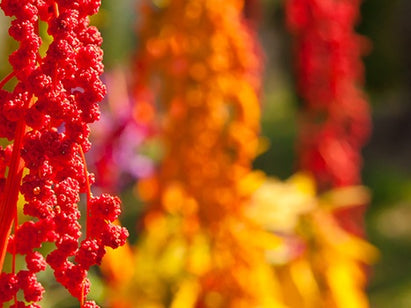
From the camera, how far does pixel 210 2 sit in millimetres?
780

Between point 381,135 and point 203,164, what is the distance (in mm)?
4385

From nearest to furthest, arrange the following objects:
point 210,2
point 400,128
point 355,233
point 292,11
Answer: point 210,2, point 292,11, point 355,233, point 400,128

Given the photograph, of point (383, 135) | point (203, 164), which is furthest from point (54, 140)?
point (383, 135)

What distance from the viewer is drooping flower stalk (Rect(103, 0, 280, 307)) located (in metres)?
0.78

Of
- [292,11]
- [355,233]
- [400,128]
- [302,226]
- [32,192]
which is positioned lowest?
[32,192]

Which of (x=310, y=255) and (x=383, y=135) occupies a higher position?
(x=383, y=135)

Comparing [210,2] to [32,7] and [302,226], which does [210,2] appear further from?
[32,7]

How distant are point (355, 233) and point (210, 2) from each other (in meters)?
0.53

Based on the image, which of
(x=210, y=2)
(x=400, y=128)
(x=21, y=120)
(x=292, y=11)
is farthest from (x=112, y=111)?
(x=400, y=128)

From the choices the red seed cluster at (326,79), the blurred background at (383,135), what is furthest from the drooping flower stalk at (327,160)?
the blurred background at (383,135)

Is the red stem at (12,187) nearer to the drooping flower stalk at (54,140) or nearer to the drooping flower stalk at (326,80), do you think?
the drooping flower stalk at (54,140)

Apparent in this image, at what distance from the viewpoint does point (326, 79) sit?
3.97ft

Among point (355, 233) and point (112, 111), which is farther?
point (355, 233)

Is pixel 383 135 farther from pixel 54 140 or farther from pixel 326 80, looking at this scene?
pixel 54 140
